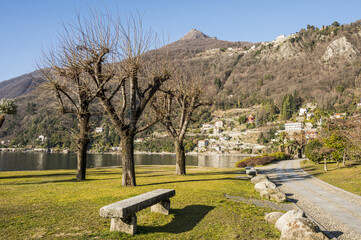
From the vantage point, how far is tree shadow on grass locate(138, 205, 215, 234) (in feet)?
20.9

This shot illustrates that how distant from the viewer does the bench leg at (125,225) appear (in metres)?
5.85

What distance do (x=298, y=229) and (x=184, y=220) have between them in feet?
10.1

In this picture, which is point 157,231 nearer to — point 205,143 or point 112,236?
point 112,236

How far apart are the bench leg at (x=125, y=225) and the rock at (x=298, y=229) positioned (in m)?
3.47

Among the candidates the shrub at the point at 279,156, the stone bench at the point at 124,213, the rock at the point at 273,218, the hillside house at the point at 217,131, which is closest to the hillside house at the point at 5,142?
the hillside house at the point at 217,131

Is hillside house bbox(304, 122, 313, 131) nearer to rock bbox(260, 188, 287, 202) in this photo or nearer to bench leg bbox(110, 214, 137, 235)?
rock bbox(260, 188, 287, 202)

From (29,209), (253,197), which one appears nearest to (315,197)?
(253,197)

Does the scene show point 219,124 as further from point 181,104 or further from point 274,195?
point 274,195

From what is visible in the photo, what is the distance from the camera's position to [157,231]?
6246 mm

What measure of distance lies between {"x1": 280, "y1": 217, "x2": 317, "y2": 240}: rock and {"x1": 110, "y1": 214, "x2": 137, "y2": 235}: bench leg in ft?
11.4

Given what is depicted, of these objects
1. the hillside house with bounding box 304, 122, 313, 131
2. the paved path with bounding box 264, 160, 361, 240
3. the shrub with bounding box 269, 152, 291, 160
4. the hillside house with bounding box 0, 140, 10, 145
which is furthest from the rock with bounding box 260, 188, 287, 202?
the hillside house with bounding box 0, 140, 10, 145

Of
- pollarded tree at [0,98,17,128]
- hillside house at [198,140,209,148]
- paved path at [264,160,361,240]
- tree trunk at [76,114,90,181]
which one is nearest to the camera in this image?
paved path at [264,160,361,240]

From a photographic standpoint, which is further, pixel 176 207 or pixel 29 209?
pixel 176 207

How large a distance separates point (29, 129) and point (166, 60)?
215085 mm
